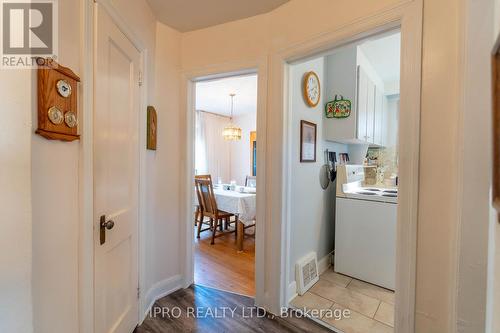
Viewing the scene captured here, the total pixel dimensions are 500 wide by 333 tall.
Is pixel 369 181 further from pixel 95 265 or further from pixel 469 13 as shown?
pixel 95 265

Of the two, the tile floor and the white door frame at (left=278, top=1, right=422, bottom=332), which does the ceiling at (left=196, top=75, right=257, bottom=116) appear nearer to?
the white door frame at (left=278, top=1, right=422, bottom=332)

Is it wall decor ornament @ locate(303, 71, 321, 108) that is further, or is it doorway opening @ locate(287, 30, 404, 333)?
wall decor ornament @ locate(303, 71, 321, 108)

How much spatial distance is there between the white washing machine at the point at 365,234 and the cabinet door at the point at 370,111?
659mm

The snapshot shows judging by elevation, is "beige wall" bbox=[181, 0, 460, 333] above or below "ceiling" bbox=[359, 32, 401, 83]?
below

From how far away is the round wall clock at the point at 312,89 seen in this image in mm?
2113

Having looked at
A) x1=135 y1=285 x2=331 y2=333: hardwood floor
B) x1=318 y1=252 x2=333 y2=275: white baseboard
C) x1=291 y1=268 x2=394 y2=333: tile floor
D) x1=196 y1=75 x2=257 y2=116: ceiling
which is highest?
x1=196 y1=75 x2=257 y2=116: ceiling

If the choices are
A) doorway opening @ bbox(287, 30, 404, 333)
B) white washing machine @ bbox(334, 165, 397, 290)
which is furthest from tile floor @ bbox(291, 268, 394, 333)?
white washing machine @ bbox(334, 165, 397, 290)

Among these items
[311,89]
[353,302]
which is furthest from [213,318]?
[311,89]

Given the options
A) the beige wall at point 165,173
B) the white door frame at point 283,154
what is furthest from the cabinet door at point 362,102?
the beige wall at point 165,173

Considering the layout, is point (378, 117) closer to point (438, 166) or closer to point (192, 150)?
point (438, 166)

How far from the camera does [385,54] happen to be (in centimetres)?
268

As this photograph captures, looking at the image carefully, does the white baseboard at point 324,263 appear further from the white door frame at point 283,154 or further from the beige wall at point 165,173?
the beige wall at point 165,173

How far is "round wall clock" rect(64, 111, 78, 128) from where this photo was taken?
37.2 inches

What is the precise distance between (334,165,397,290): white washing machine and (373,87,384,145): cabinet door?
38.6 inches
